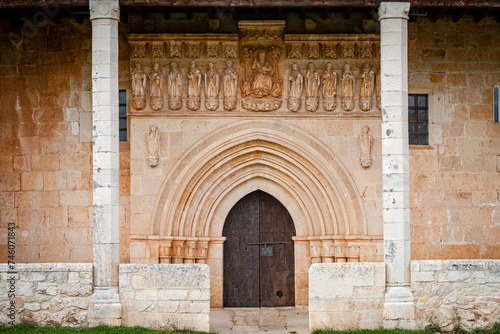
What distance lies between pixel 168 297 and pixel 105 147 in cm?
224

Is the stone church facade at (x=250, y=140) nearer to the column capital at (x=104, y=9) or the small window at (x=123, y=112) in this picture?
the small window at (x=123, y=112)

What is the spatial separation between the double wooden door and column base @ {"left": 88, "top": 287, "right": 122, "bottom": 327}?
2.88 m

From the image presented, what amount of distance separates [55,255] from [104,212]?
272cm

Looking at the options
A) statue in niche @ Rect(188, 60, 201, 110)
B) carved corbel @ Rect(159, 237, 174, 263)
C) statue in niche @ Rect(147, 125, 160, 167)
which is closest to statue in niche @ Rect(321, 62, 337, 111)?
statue in niche @ Rect(188, 60, 201, 110)

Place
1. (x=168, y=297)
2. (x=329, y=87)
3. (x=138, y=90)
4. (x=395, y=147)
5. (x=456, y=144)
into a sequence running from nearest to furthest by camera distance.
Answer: (x=168, y=297) → (x=395, y=147) → (x=138, y=90) → (x=329, y=87) → (x=456, y=144)

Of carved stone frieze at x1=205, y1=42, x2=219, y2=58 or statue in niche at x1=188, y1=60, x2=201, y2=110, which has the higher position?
carved stone frieze at x1=205, y1=42, x2=219, y2=58

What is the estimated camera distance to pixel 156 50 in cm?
1162

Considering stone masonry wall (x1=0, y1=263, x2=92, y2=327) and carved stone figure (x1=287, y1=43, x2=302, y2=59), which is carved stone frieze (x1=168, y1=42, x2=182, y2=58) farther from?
stone masonry wall (x1=0, y1=263, x2=92, y2=327)

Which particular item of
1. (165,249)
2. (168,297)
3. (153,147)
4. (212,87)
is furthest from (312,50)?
(168,297)

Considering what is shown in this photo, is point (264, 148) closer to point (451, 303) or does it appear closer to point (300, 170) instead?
point (300, 170)

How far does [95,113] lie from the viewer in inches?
387

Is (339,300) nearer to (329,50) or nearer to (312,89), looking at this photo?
(312,89)

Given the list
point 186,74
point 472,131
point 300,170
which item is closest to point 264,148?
point 300,170

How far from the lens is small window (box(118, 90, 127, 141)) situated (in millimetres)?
12078
